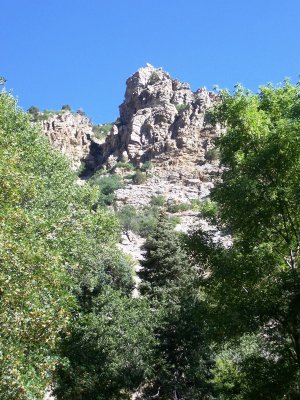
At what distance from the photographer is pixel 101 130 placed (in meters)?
143

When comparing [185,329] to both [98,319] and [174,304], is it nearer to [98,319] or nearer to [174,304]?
[174,304]

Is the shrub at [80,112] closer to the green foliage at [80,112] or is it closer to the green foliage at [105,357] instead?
the green foliage at [80,112]

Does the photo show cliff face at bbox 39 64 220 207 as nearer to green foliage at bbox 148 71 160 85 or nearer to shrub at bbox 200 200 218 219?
green foliage at bbox 148 71 160 85

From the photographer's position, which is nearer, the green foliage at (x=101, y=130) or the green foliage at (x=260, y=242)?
the green foliage at (x=260, y=242)

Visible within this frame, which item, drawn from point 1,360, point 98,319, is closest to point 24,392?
point 1,360

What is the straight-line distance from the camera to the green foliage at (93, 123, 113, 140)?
138m

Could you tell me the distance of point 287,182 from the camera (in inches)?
468

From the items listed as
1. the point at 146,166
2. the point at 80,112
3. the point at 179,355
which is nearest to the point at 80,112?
the point at 80,112

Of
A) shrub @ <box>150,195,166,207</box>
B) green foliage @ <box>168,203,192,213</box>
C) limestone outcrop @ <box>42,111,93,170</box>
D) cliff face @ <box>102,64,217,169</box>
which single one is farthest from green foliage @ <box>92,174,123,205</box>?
limestone outcrop @ <box>42,111,93,170</box>

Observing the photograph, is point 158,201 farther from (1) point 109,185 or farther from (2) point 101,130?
(2) point 101,130

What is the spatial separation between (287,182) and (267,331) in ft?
13.4

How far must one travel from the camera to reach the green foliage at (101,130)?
137750 millimetres

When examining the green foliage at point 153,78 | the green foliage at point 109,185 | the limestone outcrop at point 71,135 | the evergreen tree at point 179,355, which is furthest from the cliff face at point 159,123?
the evergreen tree at point 179,355

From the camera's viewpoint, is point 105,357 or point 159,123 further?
point 159,123
